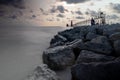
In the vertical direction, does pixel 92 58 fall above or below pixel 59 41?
above

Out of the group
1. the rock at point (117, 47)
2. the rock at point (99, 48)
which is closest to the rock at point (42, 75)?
the rock at point (99, 48)

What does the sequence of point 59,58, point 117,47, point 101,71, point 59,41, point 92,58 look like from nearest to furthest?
point 101,71
point 92,58
point 59,58
point 117,47
point 59,41

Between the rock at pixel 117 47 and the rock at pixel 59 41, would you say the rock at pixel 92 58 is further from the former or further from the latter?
the rock at pixel 59 41

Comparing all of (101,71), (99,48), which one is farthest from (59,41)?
(101,71)

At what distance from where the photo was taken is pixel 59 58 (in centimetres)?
795

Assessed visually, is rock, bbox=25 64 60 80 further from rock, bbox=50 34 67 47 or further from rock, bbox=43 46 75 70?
rock, bbox=50 34 67 47

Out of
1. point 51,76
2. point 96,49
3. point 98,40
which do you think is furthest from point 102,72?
point 98,40

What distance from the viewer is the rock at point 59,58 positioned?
7922 mm

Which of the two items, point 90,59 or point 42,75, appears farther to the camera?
point 90,59

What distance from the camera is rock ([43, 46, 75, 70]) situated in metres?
7.92

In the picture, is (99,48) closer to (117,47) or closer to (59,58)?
(117,47)

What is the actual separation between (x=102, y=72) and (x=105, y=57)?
1558 millimetres

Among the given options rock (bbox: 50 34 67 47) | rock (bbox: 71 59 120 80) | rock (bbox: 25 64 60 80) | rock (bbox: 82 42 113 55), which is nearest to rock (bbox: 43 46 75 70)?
rock (bbox: 82 42 113 55)

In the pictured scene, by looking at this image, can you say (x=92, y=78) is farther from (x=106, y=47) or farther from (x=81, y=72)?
(x=106, y=47)
